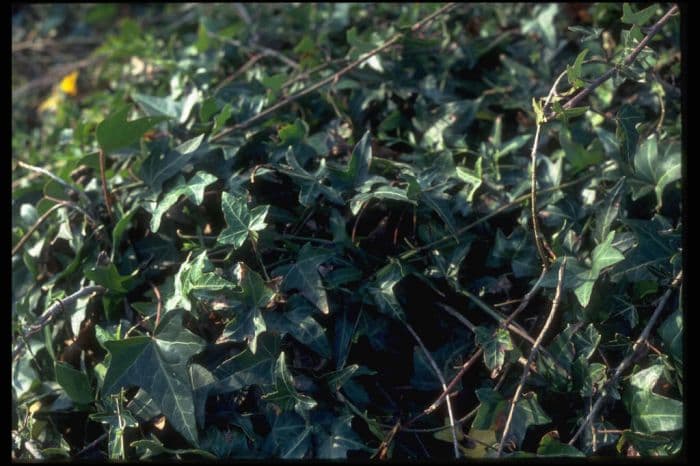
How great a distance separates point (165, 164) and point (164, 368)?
488mm

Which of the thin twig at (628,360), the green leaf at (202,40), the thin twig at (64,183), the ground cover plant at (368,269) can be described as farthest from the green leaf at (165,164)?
the thin twig at (628,360)

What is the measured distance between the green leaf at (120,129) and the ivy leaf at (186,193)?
0.20 m

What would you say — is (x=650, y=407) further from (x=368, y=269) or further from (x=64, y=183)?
(x=64, y=183)

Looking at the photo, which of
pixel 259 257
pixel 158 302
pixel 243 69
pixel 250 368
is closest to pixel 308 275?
pixel 259 257

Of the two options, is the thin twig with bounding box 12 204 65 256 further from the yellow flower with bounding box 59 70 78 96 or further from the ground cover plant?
the yellow flower with bounding box 59 70 78 96

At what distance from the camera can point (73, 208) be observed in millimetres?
1474

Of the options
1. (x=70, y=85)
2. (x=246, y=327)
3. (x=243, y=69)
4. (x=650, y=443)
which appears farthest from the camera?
(x=70, y=85)

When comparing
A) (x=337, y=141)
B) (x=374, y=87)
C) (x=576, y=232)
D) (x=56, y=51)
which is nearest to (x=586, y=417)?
(x=576, y=232)

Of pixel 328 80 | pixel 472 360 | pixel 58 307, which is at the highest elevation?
pixel 328 80

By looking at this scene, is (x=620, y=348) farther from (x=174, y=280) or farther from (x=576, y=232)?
(x=174, y=280)

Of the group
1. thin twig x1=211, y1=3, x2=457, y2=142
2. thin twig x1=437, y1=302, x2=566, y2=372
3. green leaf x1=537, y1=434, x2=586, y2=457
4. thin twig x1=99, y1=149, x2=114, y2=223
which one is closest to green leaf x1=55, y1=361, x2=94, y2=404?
thin twig x1=99, y1=149, x2=114, y2=223

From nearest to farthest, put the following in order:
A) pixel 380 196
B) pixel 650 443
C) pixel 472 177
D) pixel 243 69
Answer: pixel 650 443 → pixel 380 196 → pixel 472 177 → pixel 243 69

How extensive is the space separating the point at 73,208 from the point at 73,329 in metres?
0.29

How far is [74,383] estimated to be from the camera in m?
1.28
